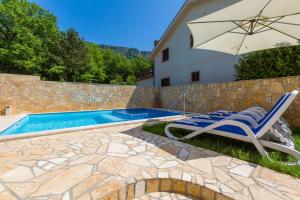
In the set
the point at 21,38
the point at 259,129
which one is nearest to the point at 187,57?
the point at 259,129

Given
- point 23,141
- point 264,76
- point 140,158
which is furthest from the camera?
point 264,76

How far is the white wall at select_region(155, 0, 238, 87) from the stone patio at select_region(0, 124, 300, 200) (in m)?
7.50

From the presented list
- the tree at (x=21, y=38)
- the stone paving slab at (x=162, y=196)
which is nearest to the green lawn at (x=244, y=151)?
the stone paving slab at (x=162, y=196)

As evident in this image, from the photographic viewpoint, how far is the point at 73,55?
83.9ft

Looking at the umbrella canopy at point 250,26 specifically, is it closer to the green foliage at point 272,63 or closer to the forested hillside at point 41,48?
the green foliage at point 272,63

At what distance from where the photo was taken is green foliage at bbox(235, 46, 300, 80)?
6.12 metres

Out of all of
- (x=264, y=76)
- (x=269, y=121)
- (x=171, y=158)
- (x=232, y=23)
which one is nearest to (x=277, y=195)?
(x=269, y=121)

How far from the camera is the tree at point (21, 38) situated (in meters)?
19.5

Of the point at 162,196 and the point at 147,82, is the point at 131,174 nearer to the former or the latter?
the point at 162,196

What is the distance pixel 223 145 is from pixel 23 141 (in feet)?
15.9

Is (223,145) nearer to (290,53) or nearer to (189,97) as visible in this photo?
(290,53)

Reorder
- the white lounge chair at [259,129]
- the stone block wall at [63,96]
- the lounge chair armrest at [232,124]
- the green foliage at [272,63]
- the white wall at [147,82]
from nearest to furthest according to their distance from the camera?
the white lounge chair at [259,129] < the lounge chair armrest at [232,124] < the green foliage at [272,63] < the stone block wall at [63,96] < the white wall at [147,82]

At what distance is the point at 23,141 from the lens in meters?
4.00

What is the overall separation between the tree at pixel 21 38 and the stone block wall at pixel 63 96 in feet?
43.6
